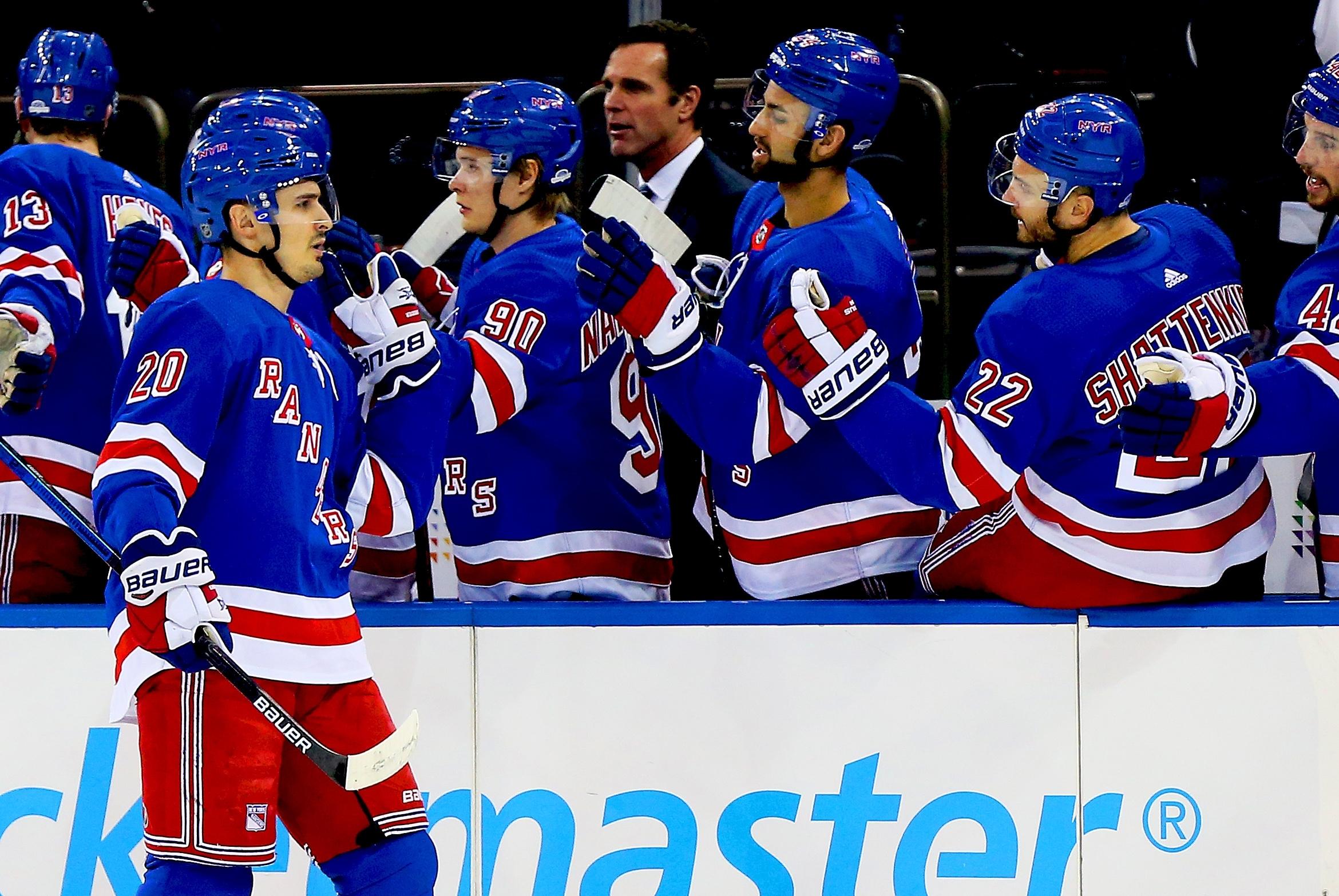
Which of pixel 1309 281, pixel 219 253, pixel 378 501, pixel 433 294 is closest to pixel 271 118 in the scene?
pixel 219 253

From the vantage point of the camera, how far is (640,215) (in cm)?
308

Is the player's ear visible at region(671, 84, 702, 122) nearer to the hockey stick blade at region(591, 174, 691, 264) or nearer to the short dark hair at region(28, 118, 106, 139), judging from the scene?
the hockey stick blade at region(591, 174, 691, 264)

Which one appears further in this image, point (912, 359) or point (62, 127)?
point (62, 127)

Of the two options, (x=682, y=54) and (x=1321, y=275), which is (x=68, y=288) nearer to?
(x=682, y=54)

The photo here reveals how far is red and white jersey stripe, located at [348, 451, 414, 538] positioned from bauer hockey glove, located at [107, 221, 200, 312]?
59 cm

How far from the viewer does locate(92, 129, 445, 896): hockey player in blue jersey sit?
2295mm

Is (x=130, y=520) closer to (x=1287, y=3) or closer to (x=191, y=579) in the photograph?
(x=191, y=579)

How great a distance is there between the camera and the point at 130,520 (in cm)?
221

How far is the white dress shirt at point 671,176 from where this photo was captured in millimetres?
3748

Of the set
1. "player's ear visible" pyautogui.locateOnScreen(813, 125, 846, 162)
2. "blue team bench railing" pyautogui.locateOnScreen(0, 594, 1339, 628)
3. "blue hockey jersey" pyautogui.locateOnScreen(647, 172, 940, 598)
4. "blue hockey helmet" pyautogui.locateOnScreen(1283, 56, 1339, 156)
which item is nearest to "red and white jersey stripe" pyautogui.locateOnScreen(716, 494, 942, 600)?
"blue hockey jersey" pyautogui.locateOnScreen(647, 172, 940, 598)

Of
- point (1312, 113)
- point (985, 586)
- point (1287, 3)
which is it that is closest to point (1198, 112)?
point (1287, 3)

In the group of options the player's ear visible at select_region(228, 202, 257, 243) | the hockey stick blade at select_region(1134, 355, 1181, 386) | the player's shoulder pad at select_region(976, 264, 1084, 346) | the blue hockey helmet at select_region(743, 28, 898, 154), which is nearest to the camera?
the player's ear visible at select_region(228, 202, 257, 243)

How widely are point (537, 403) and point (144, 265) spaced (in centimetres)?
81

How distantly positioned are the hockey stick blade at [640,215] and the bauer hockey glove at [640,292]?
92mm
